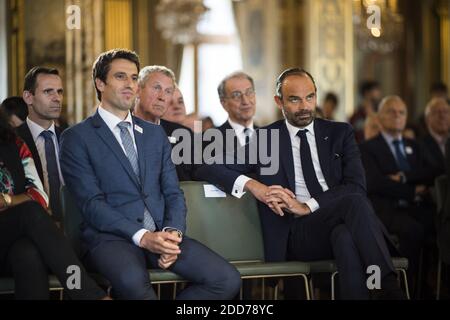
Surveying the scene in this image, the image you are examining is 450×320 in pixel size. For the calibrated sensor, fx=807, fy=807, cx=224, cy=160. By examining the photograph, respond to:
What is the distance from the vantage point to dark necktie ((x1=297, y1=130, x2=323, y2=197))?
399 cm

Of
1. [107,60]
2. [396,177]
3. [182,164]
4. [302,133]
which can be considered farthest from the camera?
[396,177]

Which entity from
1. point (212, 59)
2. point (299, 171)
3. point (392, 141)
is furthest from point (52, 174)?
point (212, 59)

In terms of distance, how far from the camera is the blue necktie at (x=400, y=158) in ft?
18.1

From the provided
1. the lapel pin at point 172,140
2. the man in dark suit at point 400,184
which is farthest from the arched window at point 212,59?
the lapel pin at point 172,140

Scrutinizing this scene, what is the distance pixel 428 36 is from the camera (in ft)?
41.0

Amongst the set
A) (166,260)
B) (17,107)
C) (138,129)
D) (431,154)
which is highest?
(17,107)

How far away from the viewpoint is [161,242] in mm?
3354

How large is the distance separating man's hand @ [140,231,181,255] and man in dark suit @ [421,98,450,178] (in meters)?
2.69

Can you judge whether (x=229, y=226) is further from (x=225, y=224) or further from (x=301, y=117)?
(x=301, y=117)

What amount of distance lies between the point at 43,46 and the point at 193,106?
5.00 metres

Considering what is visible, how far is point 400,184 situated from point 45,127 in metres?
2.33

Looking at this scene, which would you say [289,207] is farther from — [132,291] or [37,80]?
[37,80]

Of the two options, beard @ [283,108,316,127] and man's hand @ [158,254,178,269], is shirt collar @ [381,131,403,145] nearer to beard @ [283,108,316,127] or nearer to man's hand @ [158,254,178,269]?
beard @ [283,108,316,127]

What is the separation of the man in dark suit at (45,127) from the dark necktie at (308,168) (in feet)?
4.03
